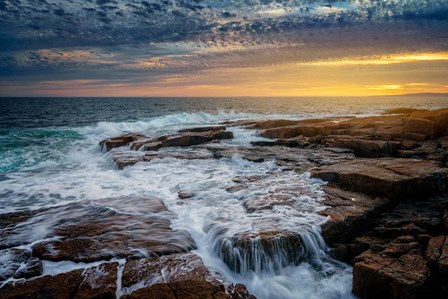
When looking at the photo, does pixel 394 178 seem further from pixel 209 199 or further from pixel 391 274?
pixel 209 199

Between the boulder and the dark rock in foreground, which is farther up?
the boulder

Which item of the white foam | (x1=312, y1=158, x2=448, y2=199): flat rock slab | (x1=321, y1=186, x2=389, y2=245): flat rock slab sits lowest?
the white foam

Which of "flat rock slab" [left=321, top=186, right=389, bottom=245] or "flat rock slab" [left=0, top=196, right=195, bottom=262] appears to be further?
"flat rock slab" [left=321, top=186, right=389, bottom=245]

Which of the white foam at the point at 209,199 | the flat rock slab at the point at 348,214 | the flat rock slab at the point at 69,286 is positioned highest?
the flat rock slab at the point at 348,214

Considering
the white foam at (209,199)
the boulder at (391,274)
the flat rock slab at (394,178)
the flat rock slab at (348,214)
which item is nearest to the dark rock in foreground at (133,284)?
the white foam at (209,199)

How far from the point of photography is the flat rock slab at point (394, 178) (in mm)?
6676

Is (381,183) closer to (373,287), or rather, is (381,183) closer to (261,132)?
(373,287)

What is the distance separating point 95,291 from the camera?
399 cm

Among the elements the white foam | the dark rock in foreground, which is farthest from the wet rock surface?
the dark rock in foreground

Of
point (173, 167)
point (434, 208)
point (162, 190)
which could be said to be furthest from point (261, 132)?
point (434, 208)

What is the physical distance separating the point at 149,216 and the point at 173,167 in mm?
4747

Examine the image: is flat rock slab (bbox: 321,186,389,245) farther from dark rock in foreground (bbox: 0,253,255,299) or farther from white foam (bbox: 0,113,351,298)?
dark rock in foreground (bbox: 0,253,255,299)

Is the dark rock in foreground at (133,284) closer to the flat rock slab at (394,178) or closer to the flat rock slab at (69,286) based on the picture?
the flat rock slab at (69,286)

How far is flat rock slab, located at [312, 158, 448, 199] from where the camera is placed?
6676 millimetres
